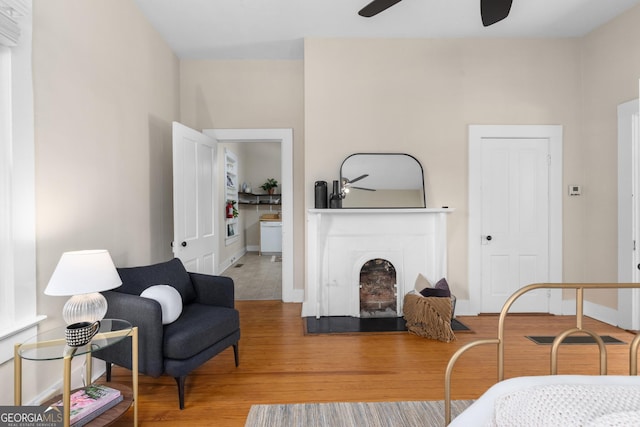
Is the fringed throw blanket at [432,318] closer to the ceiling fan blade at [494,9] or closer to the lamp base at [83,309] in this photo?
the ceiling fan blade at [494,9]

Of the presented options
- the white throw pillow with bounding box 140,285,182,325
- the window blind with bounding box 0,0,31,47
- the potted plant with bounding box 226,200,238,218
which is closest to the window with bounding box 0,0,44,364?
the window blind with bounding box 0,0,31,47

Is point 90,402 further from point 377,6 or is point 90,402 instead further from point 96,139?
point 377,6

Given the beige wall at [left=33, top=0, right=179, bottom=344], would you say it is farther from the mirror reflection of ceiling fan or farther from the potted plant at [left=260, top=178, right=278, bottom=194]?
the potted plant at [left=260, top=178, right=278, bottom=194]

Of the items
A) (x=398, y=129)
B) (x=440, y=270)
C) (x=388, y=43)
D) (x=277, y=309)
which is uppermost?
(x=388, y=43)

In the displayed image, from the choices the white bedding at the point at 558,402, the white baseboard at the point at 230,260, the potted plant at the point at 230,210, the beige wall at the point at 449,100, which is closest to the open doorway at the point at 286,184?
the beige wall at the point at 449,100

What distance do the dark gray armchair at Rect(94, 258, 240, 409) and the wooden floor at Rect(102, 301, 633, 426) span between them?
18 cm

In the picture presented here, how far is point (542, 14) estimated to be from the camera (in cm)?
324

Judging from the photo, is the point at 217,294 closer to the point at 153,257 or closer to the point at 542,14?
the point at 153,257

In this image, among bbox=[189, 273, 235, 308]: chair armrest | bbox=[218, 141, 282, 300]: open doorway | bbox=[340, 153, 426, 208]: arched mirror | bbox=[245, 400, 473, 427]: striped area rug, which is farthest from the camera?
bbox=[218, 141, 282, 300]: open doorway

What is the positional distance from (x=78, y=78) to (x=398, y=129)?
2852 mm

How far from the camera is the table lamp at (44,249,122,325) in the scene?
1660 mm

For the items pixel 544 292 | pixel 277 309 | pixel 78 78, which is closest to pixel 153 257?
pixel 277 309

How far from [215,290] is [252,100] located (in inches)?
101

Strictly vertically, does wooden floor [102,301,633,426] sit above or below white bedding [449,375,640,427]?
below
